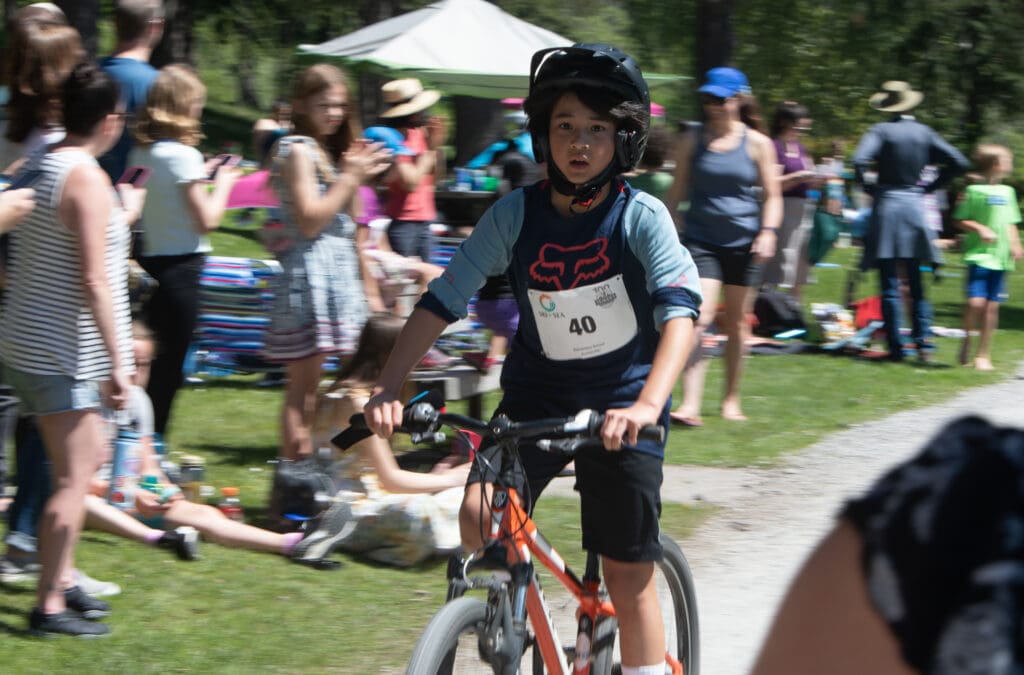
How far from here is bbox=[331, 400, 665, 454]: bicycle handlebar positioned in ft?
9.76

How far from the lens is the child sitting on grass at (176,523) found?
5520 millimetres

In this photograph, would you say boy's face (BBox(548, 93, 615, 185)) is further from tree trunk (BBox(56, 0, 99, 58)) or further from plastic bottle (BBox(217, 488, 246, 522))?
tree trunk (BBox(56, 0, 99, 58))

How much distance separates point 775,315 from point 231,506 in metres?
6.70

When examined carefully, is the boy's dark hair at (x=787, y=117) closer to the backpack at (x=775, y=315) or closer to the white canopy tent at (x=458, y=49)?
the backpack at (x=775, y=315)

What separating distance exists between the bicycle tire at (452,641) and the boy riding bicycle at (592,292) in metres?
0.34

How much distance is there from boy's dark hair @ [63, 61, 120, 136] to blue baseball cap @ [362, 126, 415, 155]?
14.6 feet

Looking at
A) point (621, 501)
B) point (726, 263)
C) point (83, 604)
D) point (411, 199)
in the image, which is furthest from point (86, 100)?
point (411, 199)

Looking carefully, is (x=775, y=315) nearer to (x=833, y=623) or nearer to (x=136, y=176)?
(x=136, y=176)

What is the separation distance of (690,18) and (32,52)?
2501 cm

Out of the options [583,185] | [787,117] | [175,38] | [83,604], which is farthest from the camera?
[175,38]

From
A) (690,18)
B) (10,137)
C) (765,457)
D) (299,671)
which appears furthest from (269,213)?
(690,18)

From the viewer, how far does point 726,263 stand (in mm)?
7926

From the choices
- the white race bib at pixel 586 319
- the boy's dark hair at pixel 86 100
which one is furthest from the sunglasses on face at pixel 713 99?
the white race bib at pixel 586 319

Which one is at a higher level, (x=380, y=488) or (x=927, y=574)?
(x=927, y=574)
